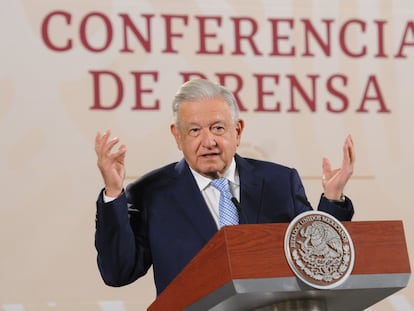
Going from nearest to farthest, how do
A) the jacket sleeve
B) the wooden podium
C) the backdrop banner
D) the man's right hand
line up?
the wooden podium < the man's right hand < the jacket sleeve < the backdrop banner

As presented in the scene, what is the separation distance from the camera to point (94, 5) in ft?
12.4

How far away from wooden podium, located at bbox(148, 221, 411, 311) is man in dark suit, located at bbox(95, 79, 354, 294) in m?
0.36

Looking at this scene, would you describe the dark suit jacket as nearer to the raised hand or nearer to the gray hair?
the raised hand

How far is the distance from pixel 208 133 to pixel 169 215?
0.71 ft

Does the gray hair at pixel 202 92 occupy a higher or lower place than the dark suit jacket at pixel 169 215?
higher

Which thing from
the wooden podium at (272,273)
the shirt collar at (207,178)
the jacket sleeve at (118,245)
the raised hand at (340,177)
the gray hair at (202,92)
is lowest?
the wooden podium at (272,273)

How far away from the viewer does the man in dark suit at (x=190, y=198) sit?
224 cm

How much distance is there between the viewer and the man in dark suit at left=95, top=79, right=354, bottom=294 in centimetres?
224

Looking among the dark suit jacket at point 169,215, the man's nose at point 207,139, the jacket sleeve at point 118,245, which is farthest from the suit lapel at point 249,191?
the jacket sleeve at point 118,245

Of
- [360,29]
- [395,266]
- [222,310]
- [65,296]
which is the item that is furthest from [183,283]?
[360,29]

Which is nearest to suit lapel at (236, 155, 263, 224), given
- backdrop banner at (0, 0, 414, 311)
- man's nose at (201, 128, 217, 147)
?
man's nose at (201, 128, 217, 147)

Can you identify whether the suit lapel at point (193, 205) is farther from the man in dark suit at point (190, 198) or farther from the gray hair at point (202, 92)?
the gray hair at point (202, 92)

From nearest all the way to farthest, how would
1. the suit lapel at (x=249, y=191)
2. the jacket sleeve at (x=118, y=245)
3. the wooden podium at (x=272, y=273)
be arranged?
the wooden podium at (x=272, y=273) < the jacket sleeve at (x=118, y=245) < the suit lapel at (x=249, y=191)

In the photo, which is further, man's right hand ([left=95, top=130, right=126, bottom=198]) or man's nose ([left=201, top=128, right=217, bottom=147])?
man's nose ([left=201, top=128, right=217, bottom=147])
